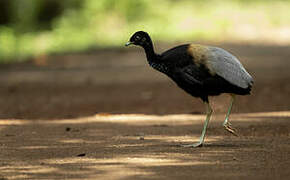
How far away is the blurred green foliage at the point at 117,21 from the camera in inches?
829

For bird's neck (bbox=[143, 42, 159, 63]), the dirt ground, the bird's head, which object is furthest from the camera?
the bird's head

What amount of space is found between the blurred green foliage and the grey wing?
12667 millimetres

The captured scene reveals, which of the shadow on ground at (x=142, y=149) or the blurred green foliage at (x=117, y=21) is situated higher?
the blurred green foliage at (x=117, y=21)

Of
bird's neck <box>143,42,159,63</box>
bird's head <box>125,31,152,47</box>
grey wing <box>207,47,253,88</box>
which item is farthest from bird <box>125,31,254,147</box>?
bird's head <box>125,31,152,47</box>

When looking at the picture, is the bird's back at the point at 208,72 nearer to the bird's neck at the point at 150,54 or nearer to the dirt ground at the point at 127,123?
the bird's neck at the point at 150,54

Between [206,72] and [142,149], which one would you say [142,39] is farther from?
[142,149]

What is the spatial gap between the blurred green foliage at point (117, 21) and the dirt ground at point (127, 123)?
2285 millimetres

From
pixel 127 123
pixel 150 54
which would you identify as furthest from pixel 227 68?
pixel 127 123

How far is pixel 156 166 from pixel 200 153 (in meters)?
0.93

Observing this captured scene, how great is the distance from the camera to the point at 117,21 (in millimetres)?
23984

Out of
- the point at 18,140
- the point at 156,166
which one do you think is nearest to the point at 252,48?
the point at 18,140

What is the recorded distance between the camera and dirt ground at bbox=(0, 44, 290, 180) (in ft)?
20.1

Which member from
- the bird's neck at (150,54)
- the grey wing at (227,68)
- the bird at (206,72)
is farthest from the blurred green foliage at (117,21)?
the grey wing at (227,68)

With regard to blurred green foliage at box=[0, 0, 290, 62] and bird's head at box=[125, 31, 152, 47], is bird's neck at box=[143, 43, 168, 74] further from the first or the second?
blurred green foliage at box=[0, 0, 290, 62]
